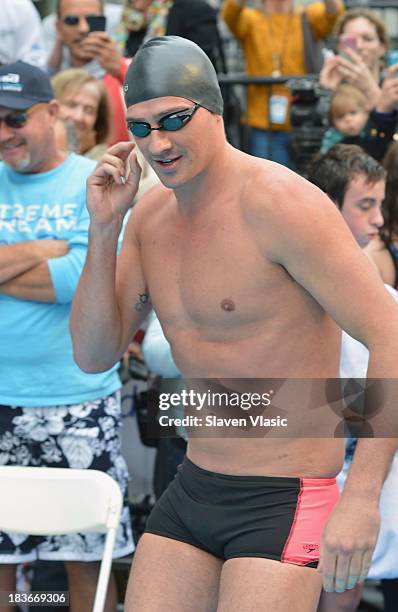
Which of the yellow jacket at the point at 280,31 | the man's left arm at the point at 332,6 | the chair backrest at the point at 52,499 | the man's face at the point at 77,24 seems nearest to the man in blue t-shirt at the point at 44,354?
the chair backrest at the point at 52,499

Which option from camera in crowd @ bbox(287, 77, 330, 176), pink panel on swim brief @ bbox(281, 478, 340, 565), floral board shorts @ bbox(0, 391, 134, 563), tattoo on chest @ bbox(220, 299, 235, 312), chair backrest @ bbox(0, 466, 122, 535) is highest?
tattoo on chest @ bbox(220, 299, 235, 312)

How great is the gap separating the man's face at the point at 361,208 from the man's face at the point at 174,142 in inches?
56.1

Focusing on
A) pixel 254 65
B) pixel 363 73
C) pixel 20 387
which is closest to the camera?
pixel 20 387

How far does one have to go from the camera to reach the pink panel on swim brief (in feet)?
Result: 8.73

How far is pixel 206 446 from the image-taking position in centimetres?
292

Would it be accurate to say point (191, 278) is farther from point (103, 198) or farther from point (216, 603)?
point (216, 603)

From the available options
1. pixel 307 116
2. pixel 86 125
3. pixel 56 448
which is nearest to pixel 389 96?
pixel 307 116

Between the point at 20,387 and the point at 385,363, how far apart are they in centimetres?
204

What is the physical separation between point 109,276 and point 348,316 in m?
0.79

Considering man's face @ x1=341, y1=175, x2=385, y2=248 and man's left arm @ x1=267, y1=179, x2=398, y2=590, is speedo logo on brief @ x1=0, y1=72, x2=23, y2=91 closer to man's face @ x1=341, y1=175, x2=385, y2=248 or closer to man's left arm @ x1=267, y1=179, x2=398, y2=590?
man's face @ x1=341, y1=175, x2=385, y2=248

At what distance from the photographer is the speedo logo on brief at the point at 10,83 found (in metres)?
4.23

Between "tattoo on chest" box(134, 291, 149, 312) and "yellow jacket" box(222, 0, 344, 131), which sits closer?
"tattoo on chest" box(134, 291, 149, 312)

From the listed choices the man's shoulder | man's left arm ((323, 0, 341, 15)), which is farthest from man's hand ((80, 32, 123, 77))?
the man's shoulder

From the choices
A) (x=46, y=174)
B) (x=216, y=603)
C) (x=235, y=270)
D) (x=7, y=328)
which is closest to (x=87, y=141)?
(x=46, y=174)
